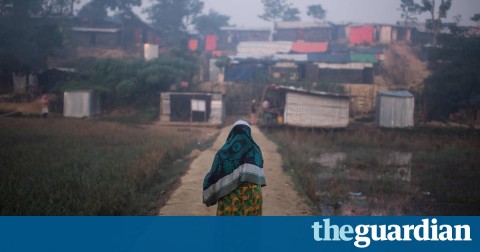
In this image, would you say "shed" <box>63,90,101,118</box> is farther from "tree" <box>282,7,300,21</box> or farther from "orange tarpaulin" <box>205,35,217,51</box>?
"tree" <box>282,7,300,21</box>

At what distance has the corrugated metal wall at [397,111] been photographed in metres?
23.2

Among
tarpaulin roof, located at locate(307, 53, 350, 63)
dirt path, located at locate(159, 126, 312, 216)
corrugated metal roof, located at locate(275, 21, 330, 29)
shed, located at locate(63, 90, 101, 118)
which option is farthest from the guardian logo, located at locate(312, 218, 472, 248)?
corrugated metal roof, located at locate(275, 21, 330, 29)

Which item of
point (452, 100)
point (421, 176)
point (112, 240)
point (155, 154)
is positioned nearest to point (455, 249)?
point (112, 240)

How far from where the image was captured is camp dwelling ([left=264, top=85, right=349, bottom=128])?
22.2 m

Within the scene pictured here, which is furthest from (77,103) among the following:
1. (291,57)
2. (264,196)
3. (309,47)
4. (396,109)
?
(309,47)

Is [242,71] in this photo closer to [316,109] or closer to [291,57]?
[291,57]

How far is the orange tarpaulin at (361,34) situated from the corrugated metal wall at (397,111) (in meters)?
18.1

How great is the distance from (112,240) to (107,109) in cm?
2200

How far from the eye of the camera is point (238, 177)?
436 cm

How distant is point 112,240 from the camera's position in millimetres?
5711

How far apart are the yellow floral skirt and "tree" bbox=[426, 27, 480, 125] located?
19.1 meters

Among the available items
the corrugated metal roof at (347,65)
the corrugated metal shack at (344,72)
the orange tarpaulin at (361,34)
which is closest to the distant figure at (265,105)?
the corrugated metal shack at (344,72)

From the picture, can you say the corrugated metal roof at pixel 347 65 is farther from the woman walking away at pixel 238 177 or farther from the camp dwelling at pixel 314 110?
the woman walking away at pixel 238 177

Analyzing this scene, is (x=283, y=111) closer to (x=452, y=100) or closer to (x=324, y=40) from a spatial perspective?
(x=452, y=100)
